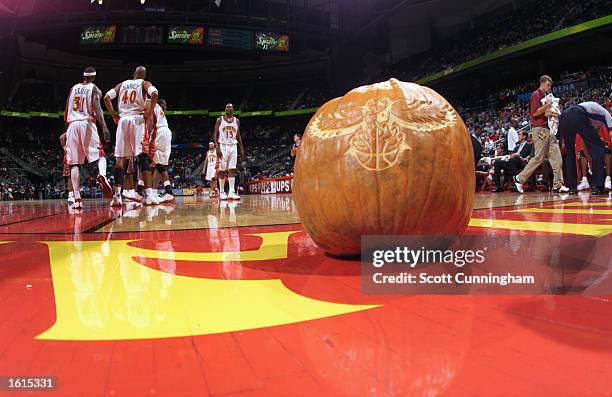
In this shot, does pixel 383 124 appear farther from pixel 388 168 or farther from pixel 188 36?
pixel 188 36

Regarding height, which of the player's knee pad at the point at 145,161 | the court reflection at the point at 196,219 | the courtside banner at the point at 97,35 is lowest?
the court reflection at the point at 196,219

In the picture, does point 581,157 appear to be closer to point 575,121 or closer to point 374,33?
point 575,121

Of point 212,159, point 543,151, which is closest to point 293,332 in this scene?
point 543,151

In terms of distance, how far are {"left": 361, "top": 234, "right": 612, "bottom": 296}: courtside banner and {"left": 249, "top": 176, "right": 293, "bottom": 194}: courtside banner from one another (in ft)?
53.3

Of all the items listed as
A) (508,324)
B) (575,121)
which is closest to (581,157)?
(575,121)

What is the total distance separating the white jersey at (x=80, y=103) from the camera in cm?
652

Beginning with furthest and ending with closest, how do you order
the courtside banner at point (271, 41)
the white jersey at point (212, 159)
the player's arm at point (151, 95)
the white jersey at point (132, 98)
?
1. the courtside banner at point (271, 41)
2. the white jersey at point (212, 159)
3. the white jersey at point (132, 98)
4. the player's arm at point (151, 95)

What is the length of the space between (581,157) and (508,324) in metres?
9.41

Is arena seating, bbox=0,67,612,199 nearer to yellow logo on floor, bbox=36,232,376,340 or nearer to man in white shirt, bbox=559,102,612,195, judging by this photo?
man in white shirt, bbox=559,102,612,195

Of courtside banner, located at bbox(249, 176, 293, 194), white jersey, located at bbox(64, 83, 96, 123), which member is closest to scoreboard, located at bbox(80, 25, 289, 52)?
courtside banner, located at bbox(249, 176, 293, 194)

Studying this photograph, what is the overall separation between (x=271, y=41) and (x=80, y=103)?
24418 millimetres

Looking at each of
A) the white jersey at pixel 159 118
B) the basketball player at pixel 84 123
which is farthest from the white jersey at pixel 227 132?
the basketball player at pixel 84 123

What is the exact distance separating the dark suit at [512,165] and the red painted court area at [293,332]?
29.4 feet

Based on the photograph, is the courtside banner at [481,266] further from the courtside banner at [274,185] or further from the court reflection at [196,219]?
the courtside banner at [274,185]
